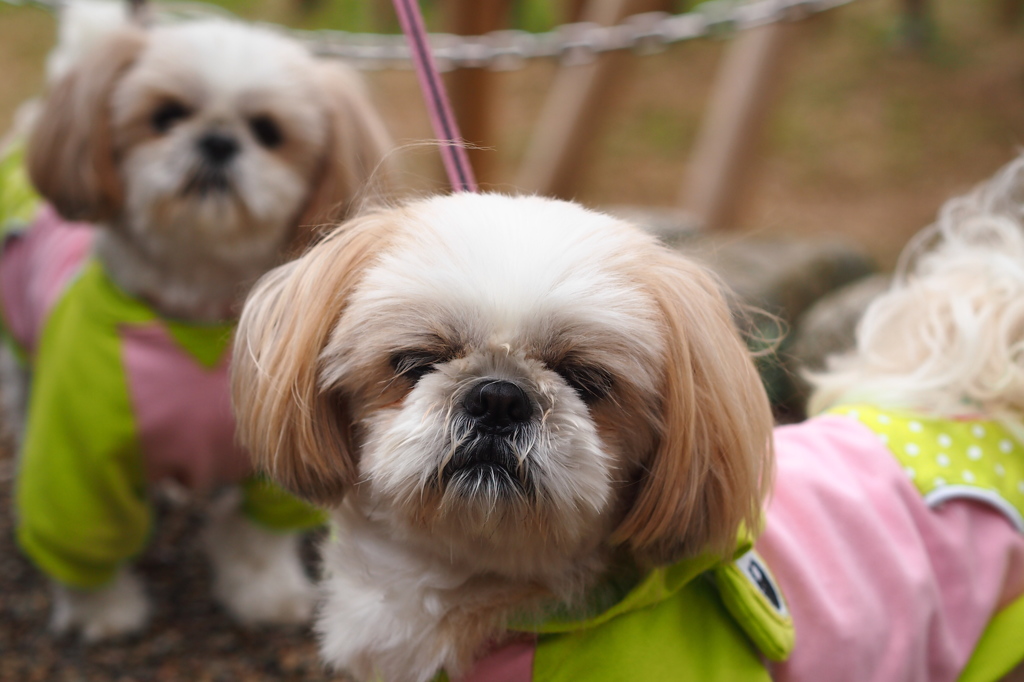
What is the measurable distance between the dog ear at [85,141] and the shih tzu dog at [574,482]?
3.65 feet

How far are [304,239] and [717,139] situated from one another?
9.21 feet

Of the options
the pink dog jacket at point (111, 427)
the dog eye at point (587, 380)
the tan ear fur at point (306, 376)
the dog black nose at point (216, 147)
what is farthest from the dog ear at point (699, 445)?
the dog black nose at point (216, 147)

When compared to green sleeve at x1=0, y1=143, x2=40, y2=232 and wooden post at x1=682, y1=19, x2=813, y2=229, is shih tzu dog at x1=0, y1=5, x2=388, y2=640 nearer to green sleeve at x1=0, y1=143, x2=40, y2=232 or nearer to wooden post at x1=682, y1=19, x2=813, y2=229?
green sleeve at x1=0, y1=143, x2=40, y2=232

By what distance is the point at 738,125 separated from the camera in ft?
14.6

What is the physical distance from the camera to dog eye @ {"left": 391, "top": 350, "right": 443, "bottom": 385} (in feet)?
4.58

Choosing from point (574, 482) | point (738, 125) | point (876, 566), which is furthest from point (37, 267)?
point (738, 125)

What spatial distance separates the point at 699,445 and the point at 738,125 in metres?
3.40

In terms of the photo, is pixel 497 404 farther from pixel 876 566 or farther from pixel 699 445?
pixel 876 566

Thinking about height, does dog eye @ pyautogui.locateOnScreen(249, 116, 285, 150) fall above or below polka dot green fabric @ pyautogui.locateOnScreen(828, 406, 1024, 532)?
above

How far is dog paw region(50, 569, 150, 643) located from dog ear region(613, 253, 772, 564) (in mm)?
1900

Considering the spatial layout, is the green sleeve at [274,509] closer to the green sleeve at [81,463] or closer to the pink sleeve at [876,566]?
the green sleeve at [81,463]

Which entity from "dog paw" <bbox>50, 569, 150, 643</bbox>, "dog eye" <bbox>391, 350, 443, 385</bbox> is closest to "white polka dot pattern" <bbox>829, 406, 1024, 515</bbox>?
"dog eye" <bbox>391, 350, 443, 385</bbox>

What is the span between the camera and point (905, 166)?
23.9ft

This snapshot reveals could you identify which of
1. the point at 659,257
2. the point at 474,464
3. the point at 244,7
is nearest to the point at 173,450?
the point at 474,464
